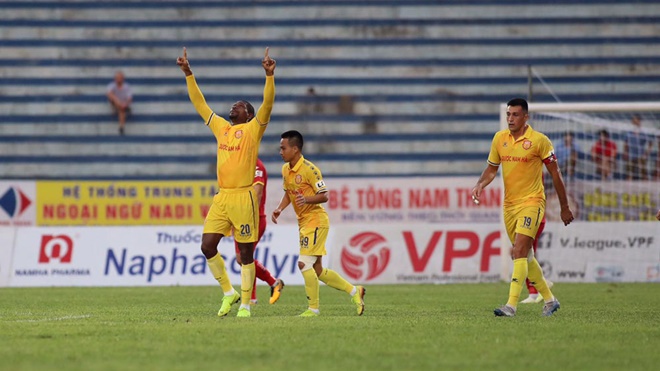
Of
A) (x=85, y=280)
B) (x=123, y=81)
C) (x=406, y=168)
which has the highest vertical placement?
(x=123, y=81)

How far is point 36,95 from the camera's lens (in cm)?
2681

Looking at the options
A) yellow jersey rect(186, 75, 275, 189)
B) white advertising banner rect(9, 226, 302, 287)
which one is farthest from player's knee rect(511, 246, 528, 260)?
white advertising banner rect(9, 226, 302, 287)

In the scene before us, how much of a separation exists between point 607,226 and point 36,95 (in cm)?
1286

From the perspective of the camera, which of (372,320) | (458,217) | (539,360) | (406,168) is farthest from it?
(406,168)

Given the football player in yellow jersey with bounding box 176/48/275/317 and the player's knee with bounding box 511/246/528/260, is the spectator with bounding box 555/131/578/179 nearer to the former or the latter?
the player's knee with bounding box 511/246/528/260

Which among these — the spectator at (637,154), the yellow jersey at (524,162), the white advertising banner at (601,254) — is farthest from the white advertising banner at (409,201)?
the yellow jersey at (524,162)

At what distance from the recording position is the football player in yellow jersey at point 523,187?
11789mm

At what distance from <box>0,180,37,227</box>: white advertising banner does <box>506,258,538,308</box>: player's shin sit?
13.5m

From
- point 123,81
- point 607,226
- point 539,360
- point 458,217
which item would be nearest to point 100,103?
point 123,81

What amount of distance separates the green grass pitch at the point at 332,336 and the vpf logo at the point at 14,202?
8283mm

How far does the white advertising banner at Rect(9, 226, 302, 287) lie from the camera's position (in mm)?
20297

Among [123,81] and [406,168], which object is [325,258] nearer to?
[406,168]

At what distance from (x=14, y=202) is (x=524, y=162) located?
1347cm

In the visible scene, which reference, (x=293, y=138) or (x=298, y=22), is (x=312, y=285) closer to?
(x=293, y=138)
